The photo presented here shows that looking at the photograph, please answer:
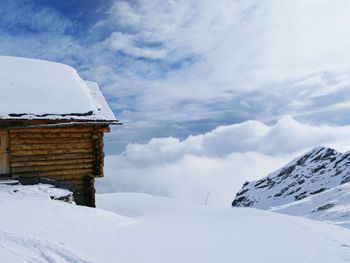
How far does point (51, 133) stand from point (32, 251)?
829 centimetres

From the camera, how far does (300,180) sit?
63688mm

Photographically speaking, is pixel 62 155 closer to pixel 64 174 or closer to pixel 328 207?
pixel 64 174

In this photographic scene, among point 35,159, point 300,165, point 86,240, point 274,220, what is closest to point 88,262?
point 86,240

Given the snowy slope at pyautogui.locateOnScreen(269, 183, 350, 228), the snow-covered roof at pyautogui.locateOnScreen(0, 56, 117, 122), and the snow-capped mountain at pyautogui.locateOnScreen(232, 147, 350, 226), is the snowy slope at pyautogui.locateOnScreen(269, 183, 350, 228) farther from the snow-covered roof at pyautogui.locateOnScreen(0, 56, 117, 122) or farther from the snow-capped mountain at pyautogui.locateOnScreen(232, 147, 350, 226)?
the snow-covered roof at pyautogui.locateOnScreen(0, 56, 117, 122)

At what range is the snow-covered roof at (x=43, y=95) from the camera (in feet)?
42.8

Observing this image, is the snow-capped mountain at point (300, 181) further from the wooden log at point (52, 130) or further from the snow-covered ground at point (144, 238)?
the snow-covered ground at point (144, 238)

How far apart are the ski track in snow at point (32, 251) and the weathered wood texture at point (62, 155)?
23.2 feet

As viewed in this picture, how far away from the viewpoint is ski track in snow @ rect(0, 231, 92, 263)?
535cm

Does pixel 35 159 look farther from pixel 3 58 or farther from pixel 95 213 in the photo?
pixel 3 58

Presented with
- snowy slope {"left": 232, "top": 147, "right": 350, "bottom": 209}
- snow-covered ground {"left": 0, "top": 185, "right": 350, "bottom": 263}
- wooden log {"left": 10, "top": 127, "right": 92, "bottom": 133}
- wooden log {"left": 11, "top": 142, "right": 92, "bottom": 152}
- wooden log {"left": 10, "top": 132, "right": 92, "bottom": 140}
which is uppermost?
wooden log {"left": 10, "top": 127, "right": 92, "bottom": 133}

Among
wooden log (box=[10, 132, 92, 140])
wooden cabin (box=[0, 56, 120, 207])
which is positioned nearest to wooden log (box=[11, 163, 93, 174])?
wooden cabin (box=[0, 56, 120, 207])

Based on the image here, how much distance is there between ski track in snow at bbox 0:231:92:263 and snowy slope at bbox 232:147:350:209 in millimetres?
49461

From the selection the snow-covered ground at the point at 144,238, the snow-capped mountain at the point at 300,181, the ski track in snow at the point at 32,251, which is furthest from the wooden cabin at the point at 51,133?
the snow-capped mountain at the point at 300,181

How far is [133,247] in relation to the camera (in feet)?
23.0
